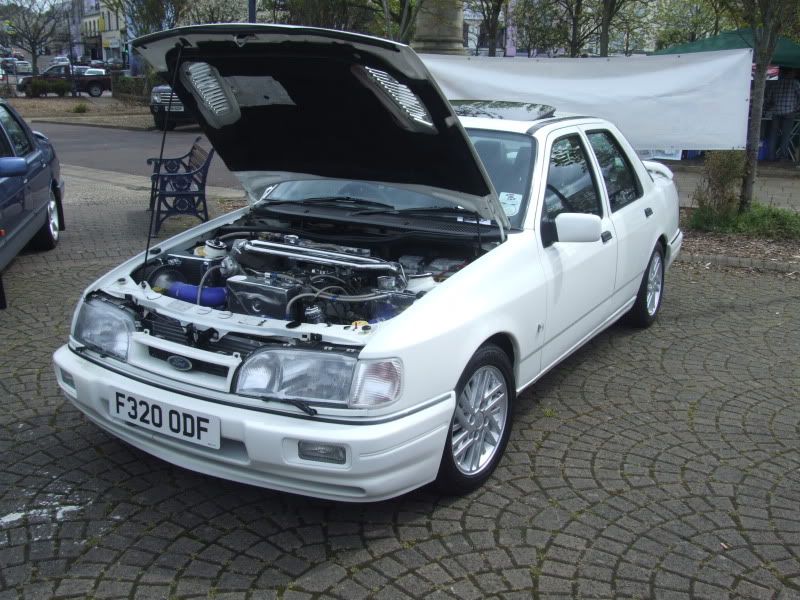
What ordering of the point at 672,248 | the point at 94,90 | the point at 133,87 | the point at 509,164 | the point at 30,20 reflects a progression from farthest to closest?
the point at 30,20, the point at 94,90, the point at 133,87, the point at 672,248, the point at 509,164

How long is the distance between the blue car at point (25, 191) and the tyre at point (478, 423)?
4.22 m

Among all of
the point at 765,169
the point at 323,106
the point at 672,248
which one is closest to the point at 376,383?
the point at 323,106

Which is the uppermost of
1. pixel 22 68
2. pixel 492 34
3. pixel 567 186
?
pixel 22 68

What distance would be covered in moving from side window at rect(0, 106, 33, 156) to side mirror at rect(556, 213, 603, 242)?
591 centimetres

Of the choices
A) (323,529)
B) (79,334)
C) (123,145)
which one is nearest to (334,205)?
(79,334)

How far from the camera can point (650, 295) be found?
20.1 ft

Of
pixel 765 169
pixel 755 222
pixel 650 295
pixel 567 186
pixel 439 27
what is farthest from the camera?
pixel 765 169

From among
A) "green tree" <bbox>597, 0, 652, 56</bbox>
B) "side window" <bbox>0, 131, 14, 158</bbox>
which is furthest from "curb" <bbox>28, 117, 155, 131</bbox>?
"side window" <bbox>0, 131, 14, 158</bbox>

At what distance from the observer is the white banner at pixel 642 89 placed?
8.80 m

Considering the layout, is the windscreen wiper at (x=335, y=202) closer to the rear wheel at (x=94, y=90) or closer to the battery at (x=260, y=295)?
the battery at (x=260, y=295)

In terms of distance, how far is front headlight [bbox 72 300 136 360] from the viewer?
3.57 m

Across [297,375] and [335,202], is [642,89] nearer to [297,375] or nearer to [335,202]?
[335,202]

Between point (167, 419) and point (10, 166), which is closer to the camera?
point (167, 419)

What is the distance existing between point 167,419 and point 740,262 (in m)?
6.70
